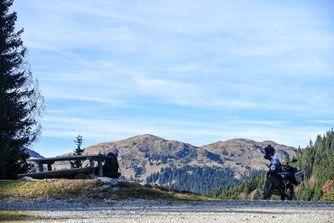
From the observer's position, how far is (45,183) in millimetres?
25922

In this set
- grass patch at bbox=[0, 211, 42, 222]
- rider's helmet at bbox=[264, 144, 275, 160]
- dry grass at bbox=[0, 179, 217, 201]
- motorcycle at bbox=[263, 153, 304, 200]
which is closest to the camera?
grass patch at bbox=[0, 211, 42, 222]

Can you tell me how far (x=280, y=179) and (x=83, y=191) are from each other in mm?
11183

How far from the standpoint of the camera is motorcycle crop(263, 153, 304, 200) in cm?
1966

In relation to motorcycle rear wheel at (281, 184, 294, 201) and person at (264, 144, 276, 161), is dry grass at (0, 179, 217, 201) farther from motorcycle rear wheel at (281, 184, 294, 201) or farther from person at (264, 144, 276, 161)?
motorcycle rear wheel at (281, 184, 294, 201)

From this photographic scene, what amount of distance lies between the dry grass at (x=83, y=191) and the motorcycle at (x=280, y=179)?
194 inches

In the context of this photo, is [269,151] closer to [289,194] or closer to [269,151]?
[269,151]

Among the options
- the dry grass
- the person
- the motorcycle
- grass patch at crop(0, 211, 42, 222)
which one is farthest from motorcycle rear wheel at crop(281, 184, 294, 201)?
grass patch at crop(0, 211, 42, 222)

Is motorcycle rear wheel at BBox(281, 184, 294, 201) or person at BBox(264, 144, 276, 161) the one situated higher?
person at BBox(264, 144, 276, 161)

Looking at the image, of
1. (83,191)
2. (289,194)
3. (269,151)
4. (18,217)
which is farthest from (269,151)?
(18,217)

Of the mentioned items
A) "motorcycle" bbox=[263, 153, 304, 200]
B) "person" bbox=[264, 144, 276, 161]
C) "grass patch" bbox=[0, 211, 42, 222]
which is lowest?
"grass patch" bbox=[0, 211, 42, 222]

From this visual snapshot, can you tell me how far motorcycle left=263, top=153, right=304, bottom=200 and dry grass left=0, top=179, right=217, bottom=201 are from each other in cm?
493

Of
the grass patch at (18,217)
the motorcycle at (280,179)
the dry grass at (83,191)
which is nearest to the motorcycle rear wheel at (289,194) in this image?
the motorcycle at (280,179)

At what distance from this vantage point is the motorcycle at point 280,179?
19656 millimetres

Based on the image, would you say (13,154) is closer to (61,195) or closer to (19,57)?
(19,57)
